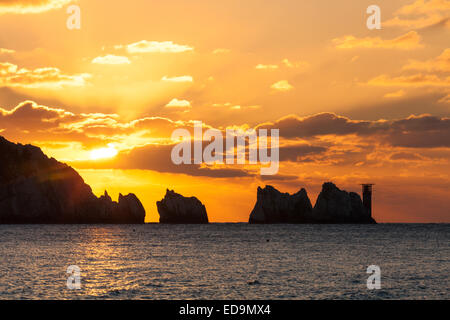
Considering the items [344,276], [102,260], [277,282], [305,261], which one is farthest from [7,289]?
[305,261]

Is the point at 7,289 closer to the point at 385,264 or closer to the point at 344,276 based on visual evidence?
the point at 344,276

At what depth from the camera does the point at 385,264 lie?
7112 centimetres

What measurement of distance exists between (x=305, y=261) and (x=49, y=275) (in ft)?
115

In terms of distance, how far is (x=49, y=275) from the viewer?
5350 centimetres

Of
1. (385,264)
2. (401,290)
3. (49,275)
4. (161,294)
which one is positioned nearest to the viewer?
(161,294)

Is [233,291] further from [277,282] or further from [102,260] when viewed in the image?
[102,260]
